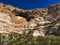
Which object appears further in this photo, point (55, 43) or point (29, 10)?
point (29, 10)

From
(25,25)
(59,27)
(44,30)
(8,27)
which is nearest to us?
(59,27)

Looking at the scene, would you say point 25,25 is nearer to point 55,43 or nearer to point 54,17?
point 54,17

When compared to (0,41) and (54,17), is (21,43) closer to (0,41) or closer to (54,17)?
(0,41)

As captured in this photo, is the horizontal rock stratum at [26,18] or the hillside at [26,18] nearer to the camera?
the hillside at [26,18]

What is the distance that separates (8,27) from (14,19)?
23.2ft

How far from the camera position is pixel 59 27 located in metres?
36.6

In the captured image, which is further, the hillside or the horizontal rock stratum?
the horizontal rock stratum

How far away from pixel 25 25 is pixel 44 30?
32.5 feet

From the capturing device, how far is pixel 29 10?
5878cm

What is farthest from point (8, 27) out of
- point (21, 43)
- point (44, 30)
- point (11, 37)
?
point (21, 43)

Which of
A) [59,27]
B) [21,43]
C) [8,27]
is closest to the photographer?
[21,43]

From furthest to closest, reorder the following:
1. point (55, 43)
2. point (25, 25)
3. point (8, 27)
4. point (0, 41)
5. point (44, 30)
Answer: point (25, 25), point (8, 27), point (44, 30), point (0, 41), point (55, 43)

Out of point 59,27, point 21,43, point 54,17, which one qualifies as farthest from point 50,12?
point 21,43

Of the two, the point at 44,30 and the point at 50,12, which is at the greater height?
the point at 50,12
